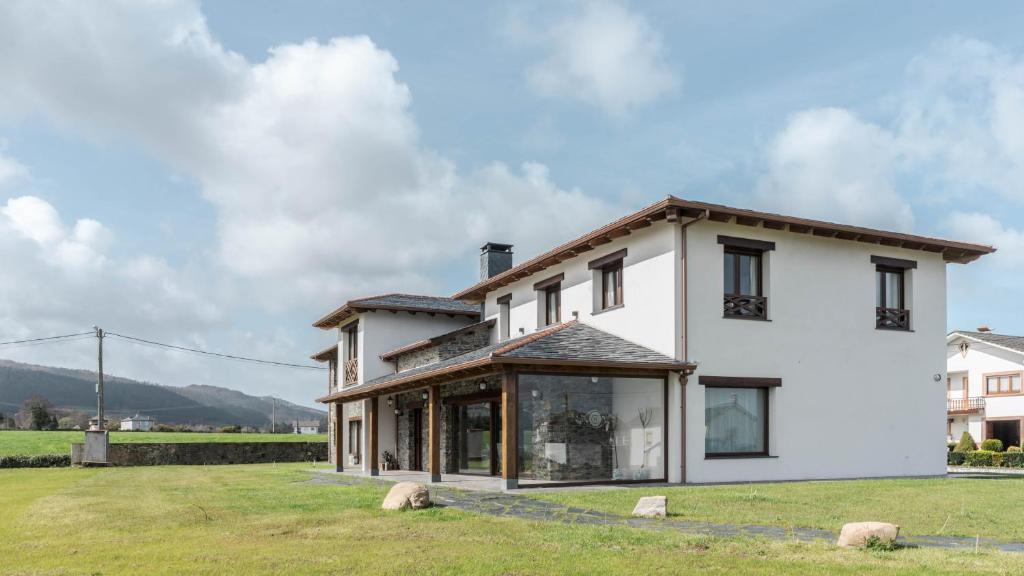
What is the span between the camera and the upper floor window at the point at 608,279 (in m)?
20.7

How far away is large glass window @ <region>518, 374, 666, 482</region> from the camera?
18.4 metres

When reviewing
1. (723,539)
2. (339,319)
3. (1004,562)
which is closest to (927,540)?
(1004,562)

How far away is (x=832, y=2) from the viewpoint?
16656mm

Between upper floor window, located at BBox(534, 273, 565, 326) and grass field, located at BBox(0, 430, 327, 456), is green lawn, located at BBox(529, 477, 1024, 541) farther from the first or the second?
grass field, located at BBox(0, 430, 327, 456)

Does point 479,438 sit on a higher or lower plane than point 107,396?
higher

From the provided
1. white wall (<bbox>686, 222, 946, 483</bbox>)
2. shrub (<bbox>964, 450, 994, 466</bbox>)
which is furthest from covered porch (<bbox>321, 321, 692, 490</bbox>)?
shrub (<bbox>964, 450, 994, 466</bbox>)

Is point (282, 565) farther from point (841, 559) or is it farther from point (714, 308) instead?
point (714, 308)

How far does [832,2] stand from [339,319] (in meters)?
21.1

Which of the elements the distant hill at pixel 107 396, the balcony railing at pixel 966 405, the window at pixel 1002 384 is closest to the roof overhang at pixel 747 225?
the window at pixel 1002 384

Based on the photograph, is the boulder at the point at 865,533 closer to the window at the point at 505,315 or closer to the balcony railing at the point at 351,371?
the window at the point at 505,315

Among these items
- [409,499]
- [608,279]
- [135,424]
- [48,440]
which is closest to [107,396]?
[135,424]

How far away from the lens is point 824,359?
803 inches

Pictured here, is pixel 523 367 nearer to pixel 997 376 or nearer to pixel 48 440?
pixel 997 376

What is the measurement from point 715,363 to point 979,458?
22.7 meters
